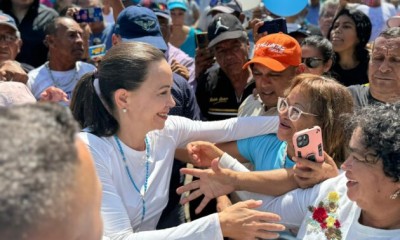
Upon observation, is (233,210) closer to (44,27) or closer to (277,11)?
(277,11)

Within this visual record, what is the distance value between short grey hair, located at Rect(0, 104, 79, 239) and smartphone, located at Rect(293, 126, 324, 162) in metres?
1.67

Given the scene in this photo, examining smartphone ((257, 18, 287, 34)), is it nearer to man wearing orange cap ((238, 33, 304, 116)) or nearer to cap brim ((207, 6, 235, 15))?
man wearing orange cap ((238, 33, 304, 116))

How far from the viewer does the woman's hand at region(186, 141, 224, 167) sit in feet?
9.89

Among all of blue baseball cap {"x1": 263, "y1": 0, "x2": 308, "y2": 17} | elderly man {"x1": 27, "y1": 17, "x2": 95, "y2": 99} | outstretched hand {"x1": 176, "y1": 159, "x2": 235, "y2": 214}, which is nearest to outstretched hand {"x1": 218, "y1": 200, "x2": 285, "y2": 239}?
outstretched hand {"x1": 176, "y1": 159, "x2": 235, "y2": 214}

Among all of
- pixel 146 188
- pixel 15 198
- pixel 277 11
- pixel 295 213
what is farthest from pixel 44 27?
pixel 15 198

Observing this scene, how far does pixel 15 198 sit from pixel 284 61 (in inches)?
107

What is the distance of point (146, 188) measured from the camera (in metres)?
2.87

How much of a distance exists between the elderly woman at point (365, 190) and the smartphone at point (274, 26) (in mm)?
1972

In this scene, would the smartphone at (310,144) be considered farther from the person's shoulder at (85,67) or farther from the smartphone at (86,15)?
the smartphone at (86,15)

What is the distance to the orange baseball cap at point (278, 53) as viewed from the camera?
11.5ft

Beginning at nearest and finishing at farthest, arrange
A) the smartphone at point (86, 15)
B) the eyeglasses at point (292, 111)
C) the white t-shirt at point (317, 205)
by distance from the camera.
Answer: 1. the white t-shirt at point (317, 205)
2. the eyeglasses at point (292, 111)
3. the smartphone at point (86, 15)

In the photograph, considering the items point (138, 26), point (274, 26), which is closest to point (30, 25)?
point (138, 26)

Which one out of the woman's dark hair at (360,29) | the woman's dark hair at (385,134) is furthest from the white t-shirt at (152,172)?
the woman's dark hair at (360,29)

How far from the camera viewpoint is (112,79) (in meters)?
2.78
